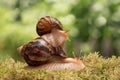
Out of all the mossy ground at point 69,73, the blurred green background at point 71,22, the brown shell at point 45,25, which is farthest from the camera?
the blurred green background at point 71,22

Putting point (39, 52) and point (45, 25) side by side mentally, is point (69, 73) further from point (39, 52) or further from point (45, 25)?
point (45, 25)

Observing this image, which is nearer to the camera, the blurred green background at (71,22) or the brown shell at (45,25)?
the brown shell at (45,25)

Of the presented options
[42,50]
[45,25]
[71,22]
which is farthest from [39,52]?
[71,22]

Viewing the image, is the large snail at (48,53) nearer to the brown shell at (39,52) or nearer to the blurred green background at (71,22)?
the brown shell at (39,52)

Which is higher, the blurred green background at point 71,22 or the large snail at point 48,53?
the blurred green background at point 71,22

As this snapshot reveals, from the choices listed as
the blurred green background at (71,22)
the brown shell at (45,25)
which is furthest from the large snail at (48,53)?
the blurred green background at (71,22)

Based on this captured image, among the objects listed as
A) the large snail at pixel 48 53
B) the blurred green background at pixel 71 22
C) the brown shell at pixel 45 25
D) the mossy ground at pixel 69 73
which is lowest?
the mossy ground at pixel 69 73

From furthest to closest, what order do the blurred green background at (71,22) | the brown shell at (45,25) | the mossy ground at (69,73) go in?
the blurred green background at (71,22), the brown shell at (45,25), the mossy ground at (69,73)

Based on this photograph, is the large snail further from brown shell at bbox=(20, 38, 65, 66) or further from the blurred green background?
the blurred green background
